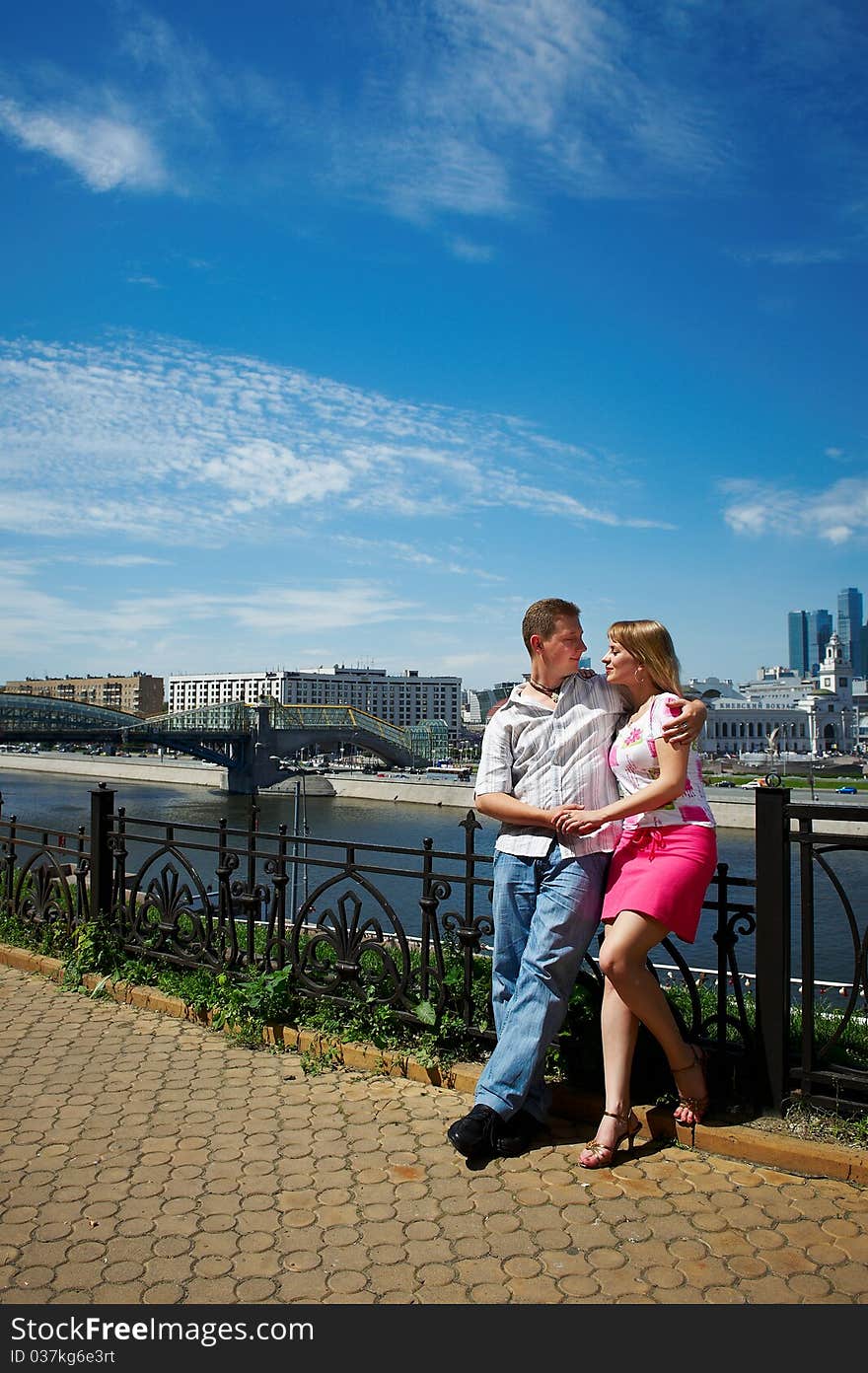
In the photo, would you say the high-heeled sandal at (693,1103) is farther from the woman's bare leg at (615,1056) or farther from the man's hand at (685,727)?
the man's hand at (685,727)

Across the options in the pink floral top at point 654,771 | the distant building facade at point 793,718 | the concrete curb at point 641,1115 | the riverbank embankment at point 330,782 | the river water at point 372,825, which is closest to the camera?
the concrete curb at point 641,1115

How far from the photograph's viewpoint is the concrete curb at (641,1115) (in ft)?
9.82

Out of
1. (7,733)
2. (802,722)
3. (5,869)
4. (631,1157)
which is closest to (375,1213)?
(631,1157)

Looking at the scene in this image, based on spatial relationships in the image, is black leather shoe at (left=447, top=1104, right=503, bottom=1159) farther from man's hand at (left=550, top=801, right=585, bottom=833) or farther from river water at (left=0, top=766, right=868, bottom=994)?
Result: river water at (left=0, top=766, right=868, bottom=994)

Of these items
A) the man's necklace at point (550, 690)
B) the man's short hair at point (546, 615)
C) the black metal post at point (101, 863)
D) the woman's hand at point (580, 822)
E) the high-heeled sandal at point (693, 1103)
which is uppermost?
the man's short hair at point (546, 615)

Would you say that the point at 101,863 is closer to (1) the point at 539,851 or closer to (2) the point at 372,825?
(1) the point at 539,851

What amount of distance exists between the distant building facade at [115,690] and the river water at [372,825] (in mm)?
74435

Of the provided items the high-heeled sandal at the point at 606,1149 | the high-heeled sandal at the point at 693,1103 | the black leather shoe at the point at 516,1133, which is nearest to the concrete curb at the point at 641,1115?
the high-heeled sandal at the point at 693,1103

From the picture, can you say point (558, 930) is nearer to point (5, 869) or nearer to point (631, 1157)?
point (631, 1157)

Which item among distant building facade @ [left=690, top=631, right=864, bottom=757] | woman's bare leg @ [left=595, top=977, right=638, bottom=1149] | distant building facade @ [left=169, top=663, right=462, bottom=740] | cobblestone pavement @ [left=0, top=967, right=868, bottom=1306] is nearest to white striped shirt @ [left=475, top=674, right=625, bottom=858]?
woman's bare leg @ [left=595, top=977, right=638, bottom=1149]

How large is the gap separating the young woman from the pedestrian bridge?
4383 cm

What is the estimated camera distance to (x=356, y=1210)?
9.21ft

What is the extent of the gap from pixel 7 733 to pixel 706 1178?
44554 millimetres
